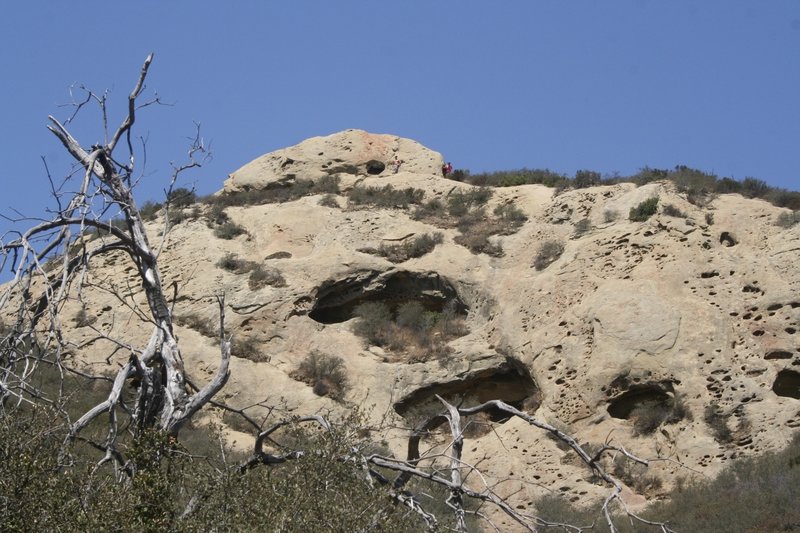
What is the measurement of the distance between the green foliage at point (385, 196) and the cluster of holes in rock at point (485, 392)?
731 cm

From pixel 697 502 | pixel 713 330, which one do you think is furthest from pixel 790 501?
pixel 713 330

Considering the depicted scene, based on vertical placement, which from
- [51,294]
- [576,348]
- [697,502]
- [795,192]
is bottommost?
[697,502]

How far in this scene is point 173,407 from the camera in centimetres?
913

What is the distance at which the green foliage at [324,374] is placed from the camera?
2284 centimetres

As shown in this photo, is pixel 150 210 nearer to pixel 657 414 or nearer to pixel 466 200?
pixel 466 200

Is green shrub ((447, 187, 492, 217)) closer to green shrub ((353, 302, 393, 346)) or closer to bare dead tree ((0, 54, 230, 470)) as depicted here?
green shrub ((353, 302, 393, 346))

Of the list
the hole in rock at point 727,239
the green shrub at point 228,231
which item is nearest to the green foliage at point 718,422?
the hole in rock at point 727,239

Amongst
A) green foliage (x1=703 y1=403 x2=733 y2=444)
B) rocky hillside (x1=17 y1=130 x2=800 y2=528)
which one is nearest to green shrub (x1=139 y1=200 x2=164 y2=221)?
rocky hillside (x1=17 y1=130 x2=800 y2=528)

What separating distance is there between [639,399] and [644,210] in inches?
216

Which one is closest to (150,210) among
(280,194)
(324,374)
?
(280,194)

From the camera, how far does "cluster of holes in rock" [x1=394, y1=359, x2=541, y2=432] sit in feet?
75.5

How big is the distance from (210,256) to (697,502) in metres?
14.9

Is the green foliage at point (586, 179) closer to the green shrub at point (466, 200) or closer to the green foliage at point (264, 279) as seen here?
the green shrub at point (466, 200)

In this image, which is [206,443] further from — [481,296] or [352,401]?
[481,296]
